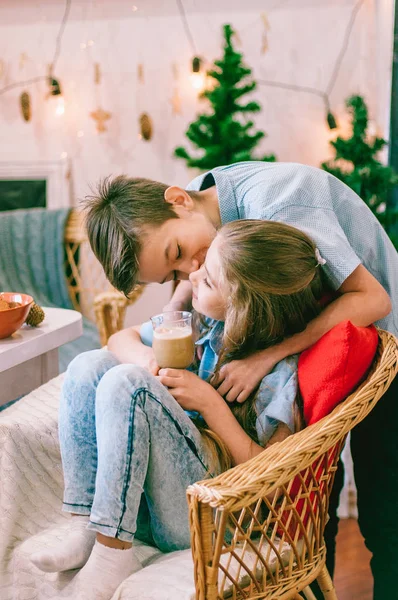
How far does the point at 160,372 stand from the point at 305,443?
39cm

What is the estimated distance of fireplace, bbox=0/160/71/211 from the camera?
3.27 m

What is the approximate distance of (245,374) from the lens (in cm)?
133

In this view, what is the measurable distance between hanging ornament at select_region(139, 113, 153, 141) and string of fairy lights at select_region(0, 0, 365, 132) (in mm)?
202

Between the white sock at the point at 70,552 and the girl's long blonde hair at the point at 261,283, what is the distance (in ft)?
0.99

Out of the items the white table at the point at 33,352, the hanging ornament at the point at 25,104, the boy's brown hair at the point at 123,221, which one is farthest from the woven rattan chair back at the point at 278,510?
the hanging ornament at the point at 25,104

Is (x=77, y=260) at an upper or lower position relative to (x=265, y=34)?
lower

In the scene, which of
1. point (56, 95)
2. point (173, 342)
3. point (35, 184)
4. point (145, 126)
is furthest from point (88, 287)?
point (173, 342)

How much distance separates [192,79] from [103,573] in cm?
248

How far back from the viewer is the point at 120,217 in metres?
1.46

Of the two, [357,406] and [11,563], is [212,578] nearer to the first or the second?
[357,406]

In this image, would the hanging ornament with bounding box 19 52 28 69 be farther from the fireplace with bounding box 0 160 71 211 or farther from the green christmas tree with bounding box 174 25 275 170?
the green christmas tree with bounding box 174 25 275 170

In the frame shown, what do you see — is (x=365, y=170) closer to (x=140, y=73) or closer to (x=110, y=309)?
(x=110, y=309)

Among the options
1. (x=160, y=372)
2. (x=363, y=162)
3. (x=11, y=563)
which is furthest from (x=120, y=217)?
(x=363, y=162)

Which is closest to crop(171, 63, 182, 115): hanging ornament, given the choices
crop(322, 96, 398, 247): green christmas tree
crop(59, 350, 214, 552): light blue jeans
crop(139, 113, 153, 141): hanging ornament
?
crop(139, 113, 153, 141): hanging ornament
